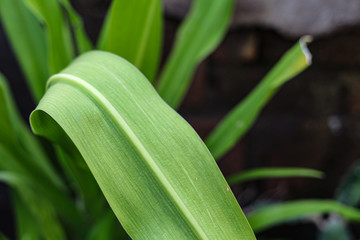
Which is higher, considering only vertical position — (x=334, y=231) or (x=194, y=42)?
(x=194, y=42)

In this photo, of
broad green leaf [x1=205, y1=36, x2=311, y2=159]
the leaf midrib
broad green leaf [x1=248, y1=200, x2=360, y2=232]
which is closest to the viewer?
the leaf midrib

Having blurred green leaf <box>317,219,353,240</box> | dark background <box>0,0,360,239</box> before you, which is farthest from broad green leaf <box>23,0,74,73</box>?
blurred green leaf <box>317,219,353,240</box>

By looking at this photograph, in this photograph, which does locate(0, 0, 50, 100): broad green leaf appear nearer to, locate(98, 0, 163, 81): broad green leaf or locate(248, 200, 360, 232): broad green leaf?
locate(98, 0, 163, 81): broad green leaf

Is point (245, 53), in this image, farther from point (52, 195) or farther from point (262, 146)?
point (52, 195)

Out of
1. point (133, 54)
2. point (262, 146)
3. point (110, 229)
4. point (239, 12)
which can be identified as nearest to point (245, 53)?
point (239, 12)

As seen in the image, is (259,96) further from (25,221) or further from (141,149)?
(25,221)

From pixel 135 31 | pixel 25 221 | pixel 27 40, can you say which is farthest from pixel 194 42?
pixel 25 221

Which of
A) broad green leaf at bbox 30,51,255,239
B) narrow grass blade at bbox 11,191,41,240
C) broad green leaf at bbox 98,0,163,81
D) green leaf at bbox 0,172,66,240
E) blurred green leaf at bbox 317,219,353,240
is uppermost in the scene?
broad green leaf at bbox 98,0,163,81
